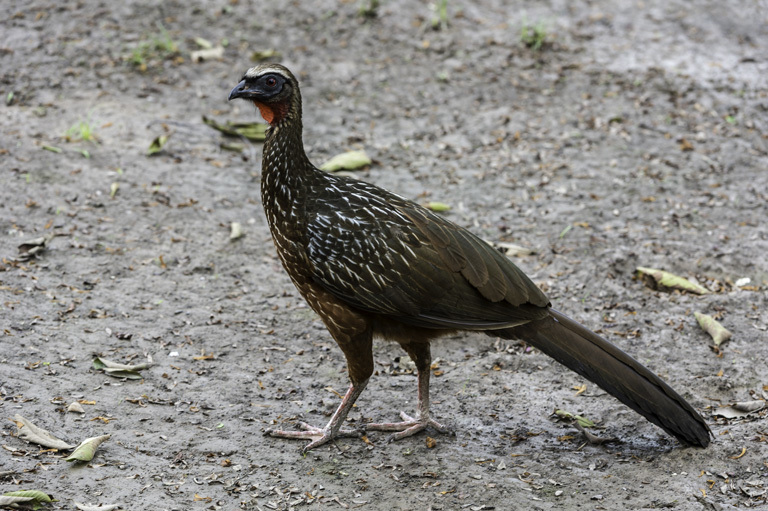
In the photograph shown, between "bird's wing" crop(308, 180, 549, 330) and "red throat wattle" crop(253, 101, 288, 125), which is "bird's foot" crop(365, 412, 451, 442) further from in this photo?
"red throat wattle" crop(253, 101, 288, 125)

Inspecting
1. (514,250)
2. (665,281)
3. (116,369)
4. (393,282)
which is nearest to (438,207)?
(514,250)

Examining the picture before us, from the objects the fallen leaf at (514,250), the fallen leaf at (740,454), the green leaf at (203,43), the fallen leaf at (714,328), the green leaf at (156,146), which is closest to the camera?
the fallen leaf at (740,454)

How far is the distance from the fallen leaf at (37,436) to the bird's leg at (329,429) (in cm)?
113

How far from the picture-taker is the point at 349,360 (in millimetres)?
4336

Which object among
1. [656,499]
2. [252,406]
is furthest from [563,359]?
[252,406]

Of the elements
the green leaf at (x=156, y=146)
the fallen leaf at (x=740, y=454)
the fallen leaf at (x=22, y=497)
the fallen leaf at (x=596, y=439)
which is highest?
the green leaf at (x=156, y=146)

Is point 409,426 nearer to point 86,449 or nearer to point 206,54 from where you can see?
point 86,449

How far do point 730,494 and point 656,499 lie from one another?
0.39 meters

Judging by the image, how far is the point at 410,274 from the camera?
420 centimetres

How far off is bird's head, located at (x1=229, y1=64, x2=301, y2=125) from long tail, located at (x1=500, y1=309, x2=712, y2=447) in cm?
184

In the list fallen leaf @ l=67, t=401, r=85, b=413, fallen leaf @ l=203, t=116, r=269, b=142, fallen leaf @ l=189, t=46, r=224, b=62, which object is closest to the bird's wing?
fallen leaf @ l=67, t=401, r=85, b=413

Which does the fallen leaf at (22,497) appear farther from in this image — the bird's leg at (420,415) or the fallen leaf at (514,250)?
the fallen leaf at (514,250)

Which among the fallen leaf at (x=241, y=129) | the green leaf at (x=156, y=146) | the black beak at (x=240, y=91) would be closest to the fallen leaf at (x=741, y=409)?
the black beak at (x=240, y=91)

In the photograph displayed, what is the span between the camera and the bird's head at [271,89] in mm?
4410
